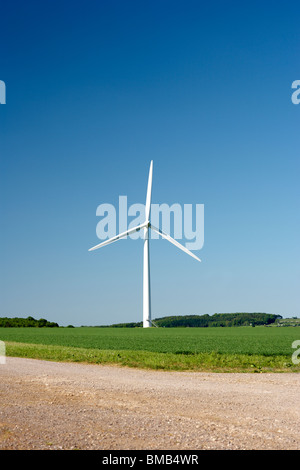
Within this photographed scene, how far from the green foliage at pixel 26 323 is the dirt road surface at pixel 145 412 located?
12421 cm

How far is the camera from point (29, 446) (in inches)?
377

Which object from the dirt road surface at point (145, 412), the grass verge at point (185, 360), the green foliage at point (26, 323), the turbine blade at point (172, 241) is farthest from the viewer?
the green foliage at point (26, 323)

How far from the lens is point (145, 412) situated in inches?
517

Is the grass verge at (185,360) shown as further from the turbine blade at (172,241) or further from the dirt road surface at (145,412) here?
the turbine blade at (172,241)

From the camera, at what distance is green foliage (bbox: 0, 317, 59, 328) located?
462 ft

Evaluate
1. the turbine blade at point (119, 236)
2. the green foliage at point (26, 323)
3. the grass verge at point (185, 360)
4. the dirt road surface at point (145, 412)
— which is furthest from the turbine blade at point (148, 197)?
the dirt road surface at point (145, 412)

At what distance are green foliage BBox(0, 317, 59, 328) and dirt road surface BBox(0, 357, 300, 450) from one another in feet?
408

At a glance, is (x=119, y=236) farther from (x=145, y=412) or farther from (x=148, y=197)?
(x=145, y=412)

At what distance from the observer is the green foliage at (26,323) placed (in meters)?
141

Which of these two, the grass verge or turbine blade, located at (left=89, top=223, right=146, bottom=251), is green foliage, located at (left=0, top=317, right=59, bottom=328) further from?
the grass verge

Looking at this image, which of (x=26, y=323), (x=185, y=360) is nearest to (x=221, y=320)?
(x=26, y=323)

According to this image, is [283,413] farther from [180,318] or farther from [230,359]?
[180,318]
